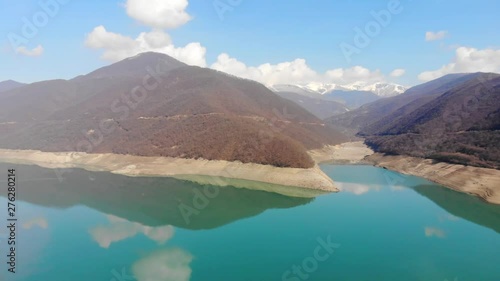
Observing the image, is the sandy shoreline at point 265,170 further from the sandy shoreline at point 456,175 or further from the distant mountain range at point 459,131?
the distant mountain range at point 459,131

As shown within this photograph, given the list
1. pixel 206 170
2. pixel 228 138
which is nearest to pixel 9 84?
pixel 228 138

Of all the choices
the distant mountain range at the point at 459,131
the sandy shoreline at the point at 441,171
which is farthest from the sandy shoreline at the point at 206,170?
the distant mountain range at the point at 459,131

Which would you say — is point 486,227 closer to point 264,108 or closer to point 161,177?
point 161,177

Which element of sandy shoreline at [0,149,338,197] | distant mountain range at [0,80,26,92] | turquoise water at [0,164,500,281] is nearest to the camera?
turquoise water at [0,164,500,281]

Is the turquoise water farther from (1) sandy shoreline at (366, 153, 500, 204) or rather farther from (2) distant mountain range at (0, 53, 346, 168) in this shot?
(2) distant mountain range at (0, 53, 346, 168)

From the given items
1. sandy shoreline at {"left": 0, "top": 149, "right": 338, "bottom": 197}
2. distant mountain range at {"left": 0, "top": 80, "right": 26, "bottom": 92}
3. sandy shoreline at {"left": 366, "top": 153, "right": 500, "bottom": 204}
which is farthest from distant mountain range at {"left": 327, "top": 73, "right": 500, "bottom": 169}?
distant mountain range at {"left": 0, "top": 80, "right": 26, "bottom": 92}

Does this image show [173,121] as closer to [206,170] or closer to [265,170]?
[206,170]
